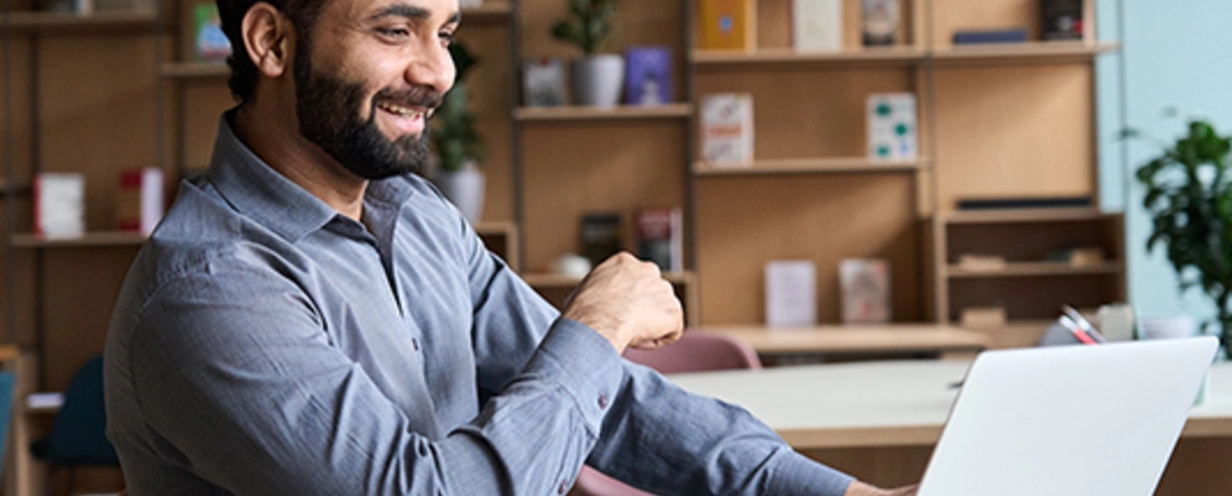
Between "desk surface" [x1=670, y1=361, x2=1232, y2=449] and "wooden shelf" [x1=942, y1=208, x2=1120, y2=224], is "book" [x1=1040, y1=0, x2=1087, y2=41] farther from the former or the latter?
"desk surface" [x1=670, y1=361, x2=1232, y2=449]

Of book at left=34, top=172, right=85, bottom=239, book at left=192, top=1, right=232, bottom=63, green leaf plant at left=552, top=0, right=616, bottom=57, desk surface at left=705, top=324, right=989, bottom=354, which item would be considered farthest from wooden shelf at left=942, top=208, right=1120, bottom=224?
book at left=34, top=172, right=85, bottom=239

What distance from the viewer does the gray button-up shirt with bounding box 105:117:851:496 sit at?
3.18 feet

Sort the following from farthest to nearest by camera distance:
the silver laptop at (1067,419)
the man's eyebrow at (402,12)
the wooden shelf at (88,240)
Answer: the wooden shelf at (88,240)
the man's eyebrow at (402,12)
the silver laptop at (1067,419)

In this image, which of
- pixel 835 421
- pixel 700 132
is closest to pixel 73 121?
pixel 700 132

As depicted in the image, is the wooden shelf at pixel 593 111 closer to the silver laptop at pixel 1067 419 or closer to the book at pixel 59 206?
the book at pixel 59 206

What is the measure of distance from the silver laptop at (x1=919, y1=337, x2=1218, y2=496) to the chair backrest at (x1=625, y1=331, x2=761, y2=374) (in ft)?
5.46

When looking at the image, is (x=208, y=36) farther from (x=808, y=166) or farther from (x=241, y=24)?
(x=241, y=24)

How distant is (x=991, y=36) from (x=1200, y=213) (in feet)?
3.23

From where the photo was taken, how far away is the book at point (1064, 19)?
455 centimetres

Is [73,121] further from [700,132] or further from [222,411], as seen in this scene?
[222,411]

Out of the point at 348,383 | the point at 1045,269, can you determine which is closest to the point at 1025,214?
the point at 1045,269

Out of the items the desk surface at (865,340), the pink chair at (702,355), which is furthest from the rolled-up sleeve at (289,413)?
the desk surface at (865,340)

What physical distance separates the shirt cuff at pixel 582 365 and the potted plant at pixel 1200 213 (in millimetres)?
3519

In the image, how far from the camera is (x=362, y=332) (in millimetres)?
1142
